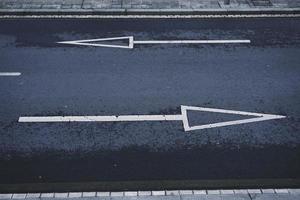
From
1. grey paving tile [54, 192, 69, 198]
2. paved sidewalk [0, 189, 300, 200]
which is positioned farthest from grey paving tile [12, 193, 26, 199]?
grey paving tile [54, 192, 69, 198]

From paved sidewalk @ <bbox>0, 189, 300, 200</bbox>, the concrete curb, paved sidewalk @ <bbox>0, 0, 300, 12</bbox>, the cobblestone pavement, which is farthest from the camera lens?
the cobblestone pavement

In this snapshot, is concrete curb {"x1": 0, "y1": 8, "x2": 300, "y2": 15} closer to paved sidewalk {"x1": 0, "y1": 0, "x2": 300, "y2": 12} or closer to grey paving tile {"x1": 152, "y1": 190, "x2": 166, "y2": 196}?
paved sidewalk {"x1": 0, "y1": 0, "x2": 300, "y2": 12}

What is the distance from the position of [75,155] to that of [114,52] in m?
4.36

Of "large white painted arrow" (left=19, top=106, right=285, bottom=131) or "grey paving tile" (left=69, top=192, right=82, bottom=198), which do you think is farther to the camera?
"large white painted arrow" (left=19, top=106, right=285, bottom=131)

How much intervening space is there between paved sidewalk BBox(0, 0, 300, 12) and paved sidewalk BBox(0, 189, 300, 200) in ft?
26.7

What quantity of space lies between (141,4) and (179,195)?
8907 mm

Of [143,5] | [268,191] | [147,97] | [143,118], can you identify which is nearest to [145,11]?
Result: [143,5]

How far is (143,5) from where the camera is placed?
45.5 feet

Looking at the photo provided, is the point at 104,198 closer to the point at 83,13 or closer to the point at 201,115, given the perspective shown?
the point at 201,115

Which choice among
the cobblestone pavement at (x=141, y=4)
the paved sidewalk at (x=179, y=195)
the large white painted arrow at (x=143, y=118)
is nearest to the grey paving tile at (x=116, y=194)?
the paved sidewalk at (x=179, y=195)

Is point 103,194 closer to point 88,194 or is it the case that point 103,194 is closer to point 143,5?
point 88,194

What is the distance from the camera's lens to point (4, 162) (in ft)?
24.4

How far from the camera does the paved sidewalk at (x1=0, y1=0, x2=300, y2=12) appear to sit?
44.5 ft

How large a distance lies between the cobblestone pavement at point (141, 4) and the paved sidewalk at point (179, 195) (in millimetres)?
8452
